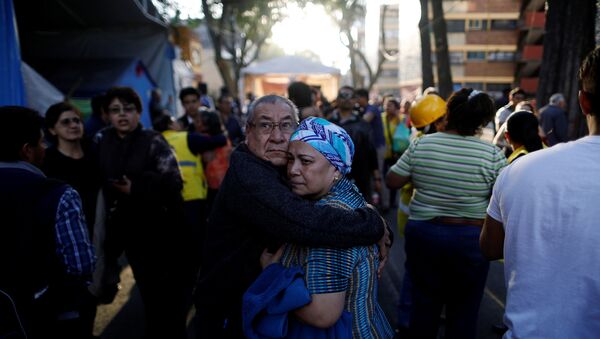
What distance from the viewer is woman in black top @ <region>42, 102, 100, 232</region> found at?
301 cm

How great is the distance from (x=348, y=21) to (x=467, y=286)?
20.1m

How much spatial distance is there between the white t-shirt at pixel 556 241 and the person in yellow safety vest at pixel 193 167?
314 cm

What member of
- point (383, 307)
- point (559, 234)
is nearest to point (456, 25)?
point (383, 307)

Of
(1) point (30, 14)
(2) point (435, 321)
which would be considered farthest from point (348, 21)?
(2) point (435, 321)

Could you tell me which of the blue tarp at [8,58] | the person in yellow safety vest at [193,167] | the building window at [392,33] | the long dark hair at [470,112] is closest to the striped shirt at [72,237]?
the person in yellow safety vest at [193,167]

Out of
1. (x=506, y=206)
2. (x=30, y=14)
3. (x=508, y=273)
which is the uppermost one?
(x=30, y=14)

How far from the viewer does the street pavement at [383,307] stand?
3693mm

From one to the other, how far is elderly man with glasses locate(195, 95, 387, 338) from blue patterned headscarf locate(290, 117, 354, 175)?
0.61 feet

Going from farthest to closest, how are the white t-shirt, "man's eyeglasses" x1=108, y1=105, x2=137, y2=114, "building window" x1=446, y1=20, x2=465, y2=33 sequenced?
1. "building window" x1=446, y1=20, x2=465, y2=33
2. "man's eyeglasses" x1=108, y1=105, x2=137, y2=114
3. the white t-shirt

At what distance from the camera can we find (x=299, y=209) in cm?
141

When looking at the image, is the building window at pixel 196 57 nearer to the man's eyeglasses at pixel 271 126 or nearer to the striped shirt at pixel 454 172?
the striped shirt at pixel 454 172

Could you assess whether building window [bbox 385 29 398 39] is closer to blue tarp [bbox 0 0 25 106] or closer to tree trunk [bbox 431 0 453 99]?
tree trunk [bbox 431 0 453 99]

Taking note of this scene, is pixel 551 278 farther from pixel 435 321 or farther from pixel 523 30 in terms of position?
pixel 523 30

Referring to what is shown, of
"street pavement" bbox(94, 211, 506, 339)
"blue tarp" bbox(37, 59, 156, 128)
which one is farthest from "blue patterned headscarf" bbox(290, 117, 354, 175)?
"blue tarp" bbox(37, 59, 156, 128)
